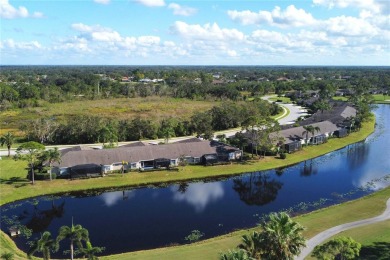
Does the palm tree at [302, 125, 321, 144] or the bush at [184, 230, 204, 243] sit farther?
the palm tree at [302, 125, 321, 144]

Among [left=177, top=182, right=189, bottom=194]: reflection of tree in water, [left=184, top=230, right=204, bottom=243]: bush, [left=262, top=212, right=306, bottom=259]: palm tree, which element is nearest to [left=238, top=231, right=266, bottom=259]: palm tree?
[left=262, top=212, right=306, bottom=259]: palm tree

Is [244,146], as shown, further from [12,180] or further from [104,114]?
[104,114]

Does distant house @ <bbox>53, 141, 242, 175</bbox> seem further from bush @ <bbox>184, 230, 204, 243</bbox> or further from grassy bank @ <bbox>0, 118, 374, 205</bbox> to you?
bush @ <bbox>184, 230, 204, 243</bbox>

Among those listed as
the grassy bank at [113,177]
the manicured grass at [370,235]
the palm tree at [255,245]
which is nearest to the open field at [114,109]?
the grassy bank at [113,177]

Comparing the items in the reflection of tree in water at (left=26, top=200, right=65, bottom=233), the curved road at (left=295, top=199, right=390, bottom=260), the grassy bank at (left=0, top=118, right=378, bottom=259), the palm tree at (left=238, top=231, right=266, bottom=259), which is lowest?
the reflection of tree in water at (left=26, top=200, right=65, bottom=233)

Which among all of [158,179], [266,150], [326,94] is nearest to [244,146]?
[266,150]

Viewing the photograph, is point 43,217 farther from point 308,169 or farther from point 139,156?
point 308,169

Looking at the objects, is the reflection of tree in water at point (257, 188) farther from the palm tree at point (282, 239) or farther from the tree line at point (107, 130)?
the palm tree at point (282, 239)
